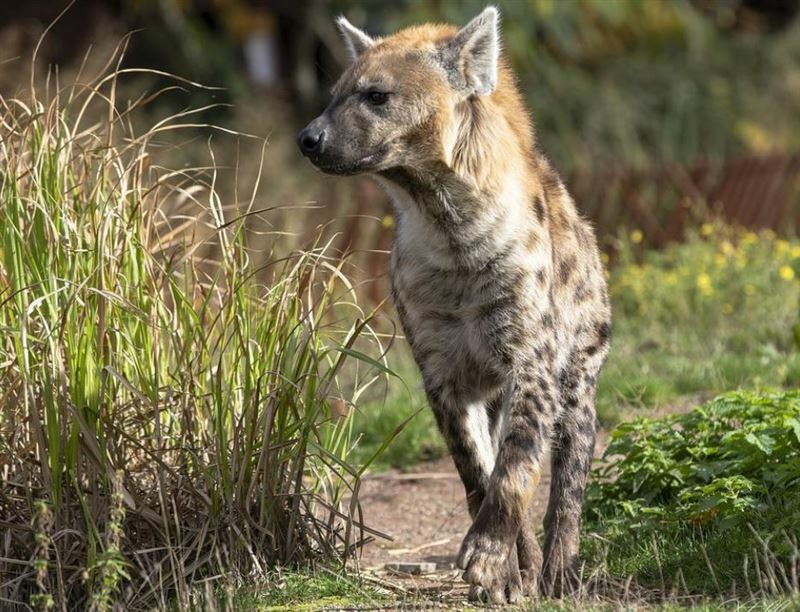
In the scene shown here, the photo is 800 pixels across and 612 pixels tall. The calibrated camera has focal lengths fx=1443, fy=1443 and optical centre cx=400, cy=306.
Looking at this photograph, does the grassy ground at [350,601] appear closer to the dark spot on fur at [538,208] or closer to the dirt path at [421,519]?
the dirt path at [421,519]

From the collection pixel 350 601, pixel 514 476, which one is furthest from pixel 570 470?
pixel 350 601

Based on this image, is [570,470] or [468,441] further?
[570,470]

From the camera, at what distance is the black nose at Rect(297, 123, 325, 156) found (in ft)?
14.3

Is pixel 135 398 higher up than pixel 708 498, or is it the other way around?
pixel 135 398

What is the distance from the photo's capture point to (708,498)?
178 inches

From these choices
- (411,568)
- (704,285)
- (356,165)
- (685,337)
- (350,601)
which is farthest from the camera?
(704,285)

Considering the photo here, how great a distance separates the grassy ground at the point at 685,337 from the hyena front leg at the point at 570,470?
136cm

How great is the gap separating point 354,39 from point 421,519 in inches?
76.8

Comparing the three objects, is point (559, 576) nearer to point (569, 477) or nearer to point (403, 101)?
point (569, 477)

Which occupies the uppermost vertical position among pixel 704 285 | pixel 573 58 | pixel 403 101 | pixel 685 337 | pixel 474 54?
pixel 573 58

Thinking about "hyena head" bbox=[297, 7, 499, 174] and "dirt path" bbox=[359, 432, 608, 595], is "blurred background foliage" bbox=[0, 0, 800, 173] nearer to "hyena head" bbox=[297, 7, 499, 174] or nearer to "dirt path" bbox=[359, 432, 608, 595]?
"dirt path" bbox=[359, 432, 608, 595]

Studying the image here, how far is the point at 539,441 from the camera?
14.3ft

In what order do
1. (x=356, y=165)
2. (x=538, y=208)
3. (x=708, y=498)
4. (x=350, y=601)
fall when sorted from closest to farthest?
(x=350, y=601) < (x=356, y=165) < (x=708, y=498) < (x=538, y=208)

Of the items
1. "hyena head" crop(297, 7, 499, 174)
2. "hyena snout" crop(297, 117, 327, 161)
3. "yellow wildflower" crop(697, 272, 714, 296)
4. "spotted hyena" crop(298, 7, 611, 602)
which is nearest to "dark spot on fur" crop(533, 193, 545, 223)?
"spotted hyena" crop(298, 7, 611, 602)
